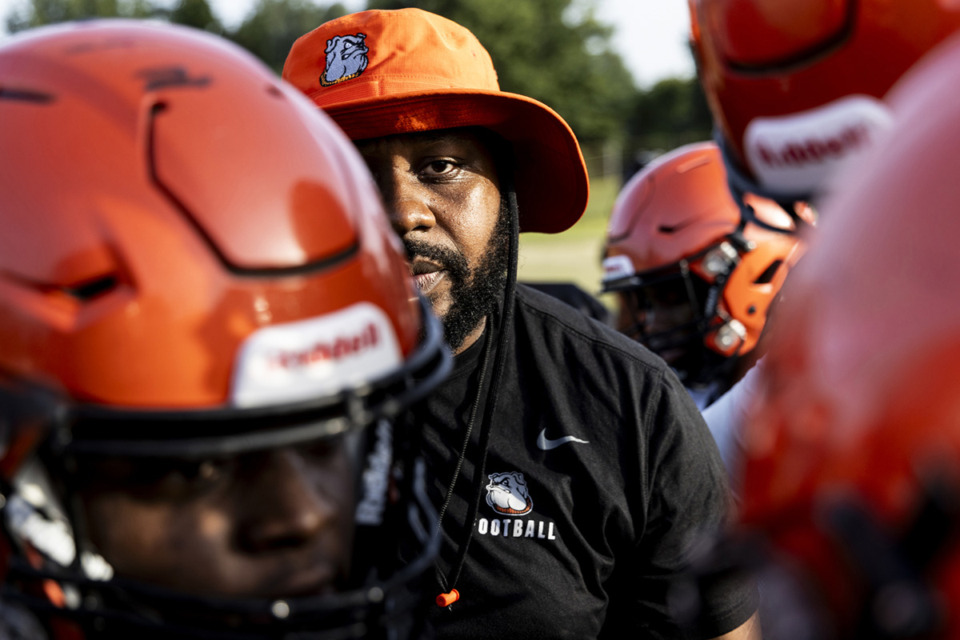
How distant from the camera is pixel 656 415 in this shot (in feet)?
8.39

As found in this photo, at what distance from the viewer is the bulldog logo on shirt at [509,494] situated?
2.46 meters

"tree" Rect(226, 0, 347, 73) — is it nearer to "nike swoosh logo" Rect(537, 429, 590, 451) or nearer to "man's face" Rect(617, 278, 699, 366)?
"man's face" Rect(617, 278, 699, 366)

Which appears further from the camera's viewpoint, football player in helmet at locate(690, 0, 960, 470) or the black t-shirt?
the black t-shirt

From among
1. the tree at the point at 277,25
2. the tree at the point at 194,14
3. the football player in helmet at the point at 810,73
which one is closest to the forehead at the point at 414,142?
the football player in helmet at the point at 810,73

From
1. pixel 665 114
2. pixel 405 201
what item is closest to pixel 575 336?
pixel 405 201

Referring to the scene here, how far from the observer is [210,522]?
4.63 feet

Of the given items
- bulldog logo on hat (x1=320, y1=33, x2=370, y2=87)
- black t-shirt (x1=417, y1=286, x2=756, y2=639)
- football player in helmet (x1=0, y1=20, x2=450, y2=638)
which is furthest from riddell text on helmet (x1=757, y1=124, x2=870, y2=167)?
bulldog logo on hat (x1=320, y1=33, x2=370, y2=87)

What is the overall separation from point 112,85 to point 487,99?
55.7 inches

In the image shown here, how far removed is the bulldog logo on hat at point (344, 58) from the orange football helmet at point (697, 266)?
2110 mm

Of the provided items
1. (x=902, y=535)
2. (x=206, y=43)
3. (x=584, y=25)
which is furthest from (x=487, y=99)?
(x=584, y=25)

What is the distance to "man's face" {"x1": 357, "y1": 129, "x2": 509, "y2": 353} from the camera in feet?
8.84

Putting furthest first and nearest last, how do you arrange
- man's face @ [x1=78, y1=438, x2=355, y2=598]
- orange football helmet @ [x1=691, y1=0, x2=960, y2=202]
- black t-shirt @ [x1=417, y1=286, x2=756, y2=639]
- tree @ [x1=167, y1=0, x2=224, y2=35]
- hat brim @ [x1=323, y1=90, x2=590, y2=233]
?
1. tree @ [x1=167, y1=0, x2=224, y2=35]
2. hat brim @ [x1=323, y1=90, x2=590, y2=233]
3. black t-shirt @ [x1=417, y1=286, x2=756, y2=639]
4. man's face @ [x1=78, y1=438, x2=355, y2=598]
5. orange football helmet @ [x1=691, y1=0, x2=960, y2=202]

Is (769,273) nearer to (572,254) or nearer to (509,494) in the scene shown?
(509,494)

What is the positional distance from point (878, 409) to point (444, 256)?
6.41 feet
